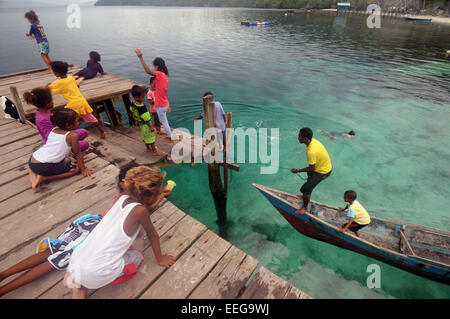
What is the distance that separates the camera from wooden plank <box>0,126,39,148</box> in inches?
219

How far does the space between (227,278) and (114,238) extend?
1506 millimetres

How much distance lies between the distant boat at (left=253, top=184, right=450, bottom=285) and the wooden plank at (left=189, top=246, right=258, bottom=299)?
3.56 metres

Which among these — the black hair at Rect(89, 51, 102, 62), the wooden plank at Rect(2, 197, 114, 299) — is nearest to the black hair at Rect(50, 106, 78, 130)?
the wooden plank at Rect(2, 197, 114, 299)

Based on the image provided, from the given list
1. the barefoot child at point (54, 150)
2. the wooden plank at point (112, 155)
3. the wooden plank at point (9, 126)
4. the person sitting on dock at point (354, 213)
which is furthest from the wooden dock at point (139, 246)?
the person sitting on dock at point (354, 213)

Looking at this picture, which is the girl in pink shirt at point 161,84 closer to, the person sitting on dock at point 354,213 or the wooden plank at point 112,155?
the wooden plank at point 112,155

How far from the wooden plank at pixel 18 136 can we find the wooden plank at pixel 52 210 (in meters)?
3.11

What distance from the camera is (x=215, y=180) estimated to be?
6684 mm

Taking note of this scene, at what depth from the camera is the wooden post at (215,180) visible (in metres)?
5.21

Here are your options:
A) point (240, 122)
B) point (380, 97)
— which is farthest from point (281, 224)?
point (380, 97)

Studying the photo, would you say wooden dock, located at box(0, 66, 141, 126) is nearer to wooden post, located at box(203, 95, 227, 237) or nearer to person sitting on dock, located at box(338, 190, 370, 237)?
wooden post, located at box(203, 95, 227, 237)

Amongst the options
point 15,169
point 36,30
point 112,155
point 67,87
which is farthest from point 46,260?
point 36,30

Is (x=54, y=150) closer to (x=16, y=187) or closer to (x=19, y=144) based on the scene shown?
(x=16, y=187)
